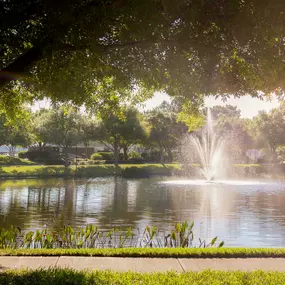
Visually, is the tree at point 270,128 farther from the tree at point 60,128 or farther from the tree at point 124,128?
the tree at point 60,128

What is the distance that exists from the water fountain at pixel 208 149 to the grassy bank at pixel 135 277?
36919mm

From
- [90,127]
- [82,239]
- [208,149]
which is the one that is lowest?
[82,239]

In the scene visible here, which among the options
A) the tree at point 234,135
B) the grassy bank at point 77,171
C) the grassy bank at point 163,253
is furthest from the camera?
the tree at point 234,135

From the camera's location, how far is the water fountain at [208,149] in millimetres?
46219

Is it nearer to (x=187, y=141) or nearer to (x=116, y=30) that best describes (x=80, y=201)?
(x=116, y=30)

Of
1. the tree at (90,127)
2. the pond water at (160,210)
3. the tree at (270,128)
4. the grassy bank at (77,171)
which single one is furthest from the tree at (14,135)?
the tree at (270,128)

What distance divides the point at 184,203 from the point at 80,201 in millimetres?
6225

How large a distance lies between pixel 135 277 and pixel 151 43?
484cm

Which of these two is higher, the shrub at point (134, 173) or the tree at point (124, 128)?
the tree at point (124, 128)

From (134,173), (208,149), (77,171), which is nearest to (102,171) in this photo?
(77,171)

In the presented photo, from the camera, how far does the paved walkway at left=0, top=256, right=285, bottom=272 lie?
750 cm

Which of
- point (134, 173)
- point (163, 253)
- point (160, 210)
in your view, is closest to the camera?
point (163, 253)

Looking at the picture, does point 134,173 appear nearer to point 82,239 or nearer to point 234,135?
point 234,135

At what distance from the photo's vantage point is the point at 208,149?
55625mm
